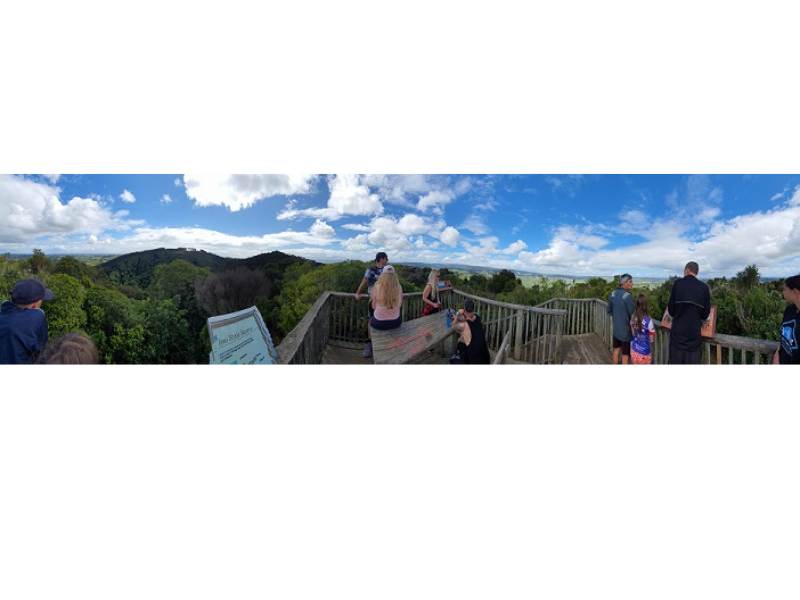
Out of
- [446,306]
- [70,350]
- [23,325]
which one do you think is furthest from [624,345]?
[23,325]

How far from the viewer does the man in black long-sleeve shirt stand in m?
2.33

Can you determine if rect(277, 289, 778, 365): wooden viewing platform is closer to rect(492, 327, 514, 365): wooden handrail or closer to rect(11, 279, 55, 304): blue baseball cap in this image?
rect(492, 327, 514, 365): wooden handrail

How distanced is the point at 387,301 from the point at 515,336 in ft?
3.11

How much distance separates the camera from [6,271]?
2.43m

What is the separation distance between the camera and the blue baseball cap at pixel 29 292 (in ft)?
7.90

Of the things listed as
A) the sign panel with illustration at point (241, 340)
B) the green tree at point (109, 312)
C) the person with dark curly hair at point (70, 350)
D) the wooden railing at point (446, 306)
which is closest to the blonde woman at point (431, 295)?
the wooden railing at point (446, 306)

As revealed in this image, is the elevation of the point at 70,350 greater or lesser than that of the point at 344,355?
greater

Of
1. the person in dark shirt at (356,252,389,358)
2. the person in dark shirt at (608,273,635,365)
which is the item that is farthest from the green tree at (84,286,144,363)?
the person in dark shirt at (608,273,635,365)

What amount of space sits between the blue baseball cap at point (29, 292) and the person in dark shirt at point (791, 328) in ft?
16.3

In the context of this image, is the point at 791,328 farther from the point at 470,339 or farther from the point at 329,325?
the point at 329,325

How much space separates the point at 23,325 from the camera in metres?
2.39

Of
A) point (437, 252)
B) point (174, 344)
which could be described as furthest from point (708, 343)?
point (174, 344)

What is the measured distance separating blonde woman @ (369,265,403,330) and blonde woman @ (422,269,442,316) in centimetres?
18

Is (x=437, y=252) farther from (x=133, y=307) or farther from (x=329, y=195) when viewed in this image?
(x=133, y=307)
